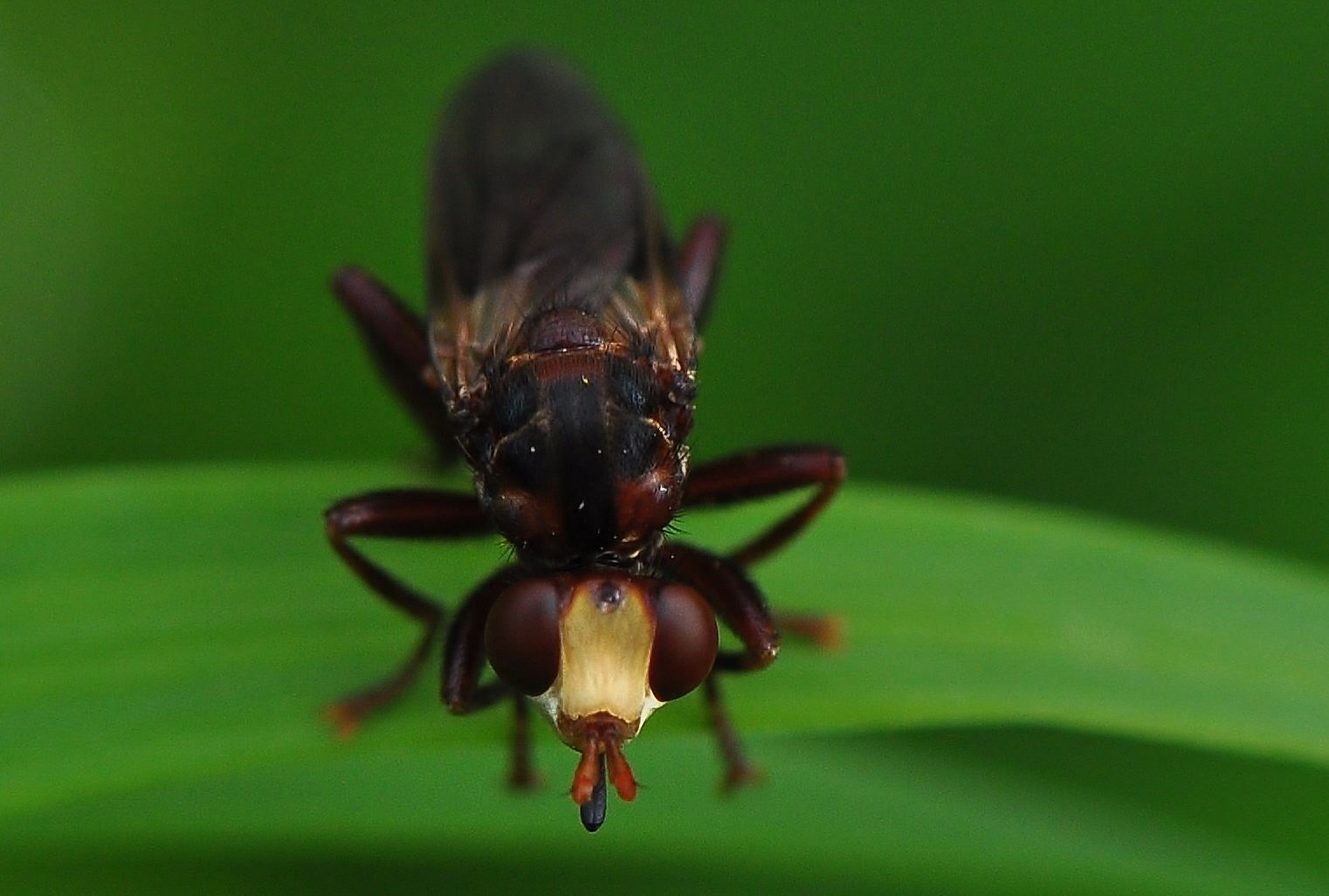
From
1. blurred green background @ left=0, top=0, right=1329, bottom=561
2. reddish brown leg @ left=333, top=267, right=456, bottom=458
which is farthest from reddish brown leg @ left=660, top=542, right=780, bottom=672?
blurred green background @ left=0, top=0, right=1329, bottom=561

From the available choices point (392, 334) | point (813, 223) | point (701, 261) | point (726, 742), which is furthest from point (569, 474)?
point (813, 223)

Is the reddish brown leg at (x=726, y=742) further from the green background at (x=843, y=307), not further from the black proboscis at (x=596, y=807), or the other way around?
the black proboscis at (x=596, y=807)

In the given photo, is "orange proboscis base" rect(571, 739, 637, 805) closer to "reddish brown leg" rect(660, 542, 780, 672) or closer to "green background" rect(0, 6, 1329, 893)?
"reddish brown leg" rect(660, 542, 780, 672)

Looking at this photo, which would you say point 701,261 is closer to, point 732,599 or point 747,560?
point 747,560

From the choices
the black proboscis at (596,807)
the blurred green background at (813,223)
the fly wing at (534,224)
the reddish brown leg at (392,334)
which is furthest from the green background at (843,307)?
the black proboscis at (596,807)

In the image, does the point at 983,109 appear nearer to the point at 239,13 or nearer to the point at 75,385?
the point at 239,13

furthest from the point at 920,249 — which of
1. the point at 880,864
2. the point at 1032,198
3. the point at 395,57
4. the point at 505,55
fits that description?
the point at 880,864
